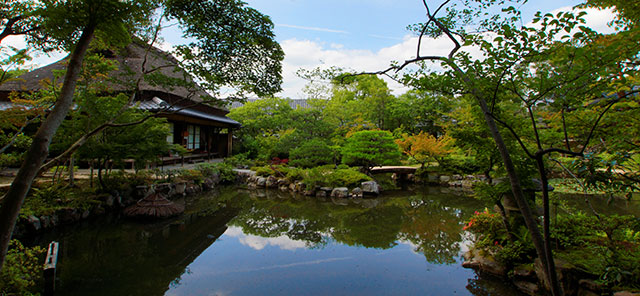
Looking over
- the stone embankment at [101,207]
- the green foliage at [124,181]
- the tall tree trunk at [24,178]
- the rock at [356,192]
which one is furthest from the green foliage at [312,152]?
the tall tree trunk at [24,178]

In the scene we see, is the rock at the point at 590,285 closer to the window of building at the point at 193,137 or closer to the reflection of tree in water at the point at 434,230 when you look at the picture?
the reflection of tree in water at the point at 434,230

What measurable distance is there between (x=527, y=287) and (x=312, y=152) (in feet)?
27.9

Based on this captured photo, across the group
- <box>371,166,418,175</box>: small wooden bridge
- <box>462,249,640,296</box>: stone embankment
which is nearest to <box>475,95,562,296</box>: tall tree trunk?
<box>462,249,640,296</box>: stone embankment

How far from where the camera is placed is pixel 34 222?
17.1ft

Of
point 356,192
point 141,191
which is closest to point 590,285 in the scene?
point 356,192

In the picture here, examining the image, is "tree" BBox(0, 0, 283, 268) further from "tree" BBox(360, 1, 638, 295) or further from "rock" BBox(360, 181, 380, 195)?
"rock" BBox(360, 181, 380, 195)

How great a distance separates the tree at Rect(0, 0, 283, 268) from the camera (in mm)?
1976

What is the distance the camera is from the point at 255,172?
457 inches

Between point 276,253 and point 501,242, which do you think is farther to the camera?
point 276,253

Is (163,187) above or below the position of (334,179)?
below

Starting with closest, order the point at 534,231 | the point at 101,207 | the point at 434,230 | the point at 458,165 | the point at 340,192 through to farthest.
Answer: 1. the point at 534,231
2. the point at 434,230
3. the point at 101,207
4. the point at 340,192
5. the point at 458,165

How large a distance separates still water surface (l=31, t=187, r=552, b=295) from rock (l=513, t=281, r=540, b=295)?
0.13 m

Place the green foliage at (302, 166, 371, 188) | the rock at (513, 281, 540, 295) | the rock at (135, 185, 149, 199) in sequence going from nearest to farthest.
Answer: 1. the rock at (513, 281, 540, 295)
2. the rock at (135, 185, 149, 199)
3. the green foliage at (302, 166, 371, 188)

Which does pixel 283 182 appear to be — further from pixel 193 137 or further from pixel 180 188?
pixel 193 137
